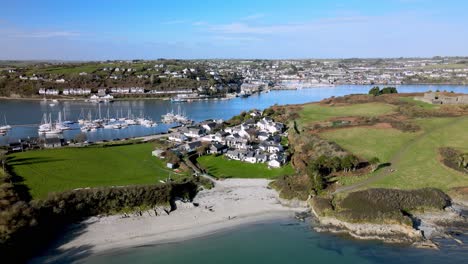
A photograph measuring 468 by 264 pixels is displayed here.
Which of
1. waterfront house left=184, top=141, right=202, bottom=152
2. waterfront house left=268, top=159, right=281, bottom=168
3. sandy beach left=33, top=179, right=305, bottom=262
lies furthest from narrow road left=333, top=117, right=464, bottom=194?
waterfront house left=184, top=141, right=202, bottom=152

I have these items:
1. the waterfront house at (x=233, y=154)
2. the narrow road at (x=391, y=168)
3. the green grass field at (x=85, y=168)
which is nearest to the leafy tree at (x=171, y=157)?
the green grass field at (x=85, y=168)

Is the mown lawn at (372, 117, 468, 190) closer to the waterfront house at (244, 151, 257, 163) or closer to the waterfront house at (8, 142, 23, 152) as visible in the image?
the waterfront house at (244, 151, 257, 163)

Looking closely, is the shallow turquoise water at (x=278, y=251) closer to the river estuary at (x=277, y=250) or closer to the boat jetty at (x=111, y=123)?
the river estuary at (x=277, y=250)

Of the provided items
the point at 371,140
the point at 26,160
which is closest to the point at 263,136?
the point at 371,140

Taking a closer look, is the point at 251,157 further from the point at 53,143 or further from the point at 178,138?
the point at 53,143

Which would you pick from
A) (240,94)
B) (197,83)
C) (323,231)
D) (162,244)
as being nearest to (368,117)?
(323,231)
